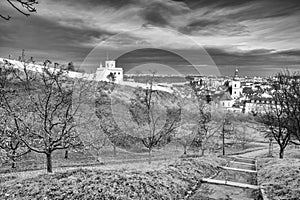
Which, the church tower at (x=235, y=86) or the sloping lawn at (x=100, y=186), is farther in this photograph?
the church tower at (x=235, y=86)

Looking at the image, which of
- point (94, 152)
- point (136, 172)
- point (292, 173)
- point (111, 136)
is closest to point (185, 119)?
point (111, 136)

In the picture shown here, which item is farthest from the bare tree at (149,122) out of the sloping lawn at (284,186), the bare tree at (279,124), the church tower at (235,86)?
the church tower at (235,86)

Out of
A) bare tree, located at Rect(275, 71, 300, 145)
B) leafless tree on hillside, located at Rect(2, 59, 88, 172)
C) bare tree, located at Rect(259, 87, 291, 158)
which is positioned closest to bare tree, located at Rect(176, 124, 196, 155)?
bare tree, located at Rect(259, 87, 291, 158)

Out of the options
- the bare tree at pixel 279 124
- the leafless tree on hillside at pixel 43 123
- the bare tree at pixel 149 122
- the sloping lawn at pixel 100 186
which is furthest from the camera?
the bare tree at pixel 279 124

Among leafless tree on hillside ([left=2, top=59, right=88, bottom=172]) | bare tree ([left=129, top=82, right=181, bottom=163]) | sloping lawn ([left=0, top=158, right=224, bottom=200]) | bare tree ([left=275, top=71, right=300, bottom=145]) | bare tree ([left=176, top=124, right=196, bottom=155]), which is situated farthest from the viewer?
bare tree ([left=176, top=124, right=196, bottom=155])

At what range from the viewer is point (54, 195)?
31.2 feet

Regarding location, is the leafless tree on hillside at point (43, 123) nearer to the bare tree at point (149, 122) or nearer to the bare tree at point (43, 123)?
the bare tree at point (43, 123)

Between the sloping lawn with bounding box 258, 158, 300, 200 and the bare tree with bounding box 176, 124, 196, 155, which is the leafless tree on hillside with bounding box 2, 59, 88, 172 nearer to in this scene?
the sloping lawn with bounding box 258, 158, 300, 200

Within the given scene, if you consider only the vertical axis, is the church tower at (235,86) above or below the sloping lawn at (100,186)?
above

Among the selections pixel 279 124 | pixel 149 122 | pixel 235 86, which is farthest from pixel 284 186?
pixel 235 86

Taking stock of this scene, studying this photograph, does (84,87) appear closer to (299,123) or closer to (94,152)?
(94,152)

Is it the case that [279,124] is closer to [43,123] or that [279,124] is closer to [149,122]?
[149,122]

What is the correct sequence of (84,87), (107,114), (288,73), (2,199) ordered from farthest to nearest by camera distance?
(107,114) → (288,73) → (84,87) → (2,199)

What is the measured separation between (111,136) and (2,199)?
2095 centimetres
